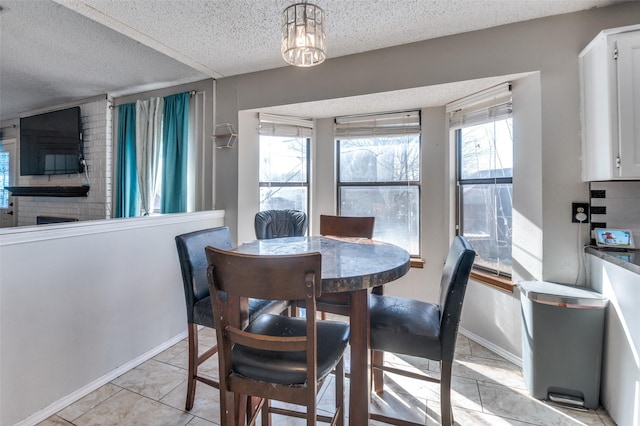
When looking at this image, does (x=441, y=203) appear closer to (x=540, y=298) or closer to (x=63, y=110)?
(x=540, y=298)

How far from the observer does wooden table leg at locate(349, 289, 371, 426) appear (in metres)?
1.29

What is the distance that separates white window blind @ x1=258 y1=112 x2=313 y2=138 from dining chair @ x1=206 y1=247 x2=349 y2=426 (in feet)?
7.61

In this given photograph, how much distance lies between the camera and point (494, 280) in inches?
90.8

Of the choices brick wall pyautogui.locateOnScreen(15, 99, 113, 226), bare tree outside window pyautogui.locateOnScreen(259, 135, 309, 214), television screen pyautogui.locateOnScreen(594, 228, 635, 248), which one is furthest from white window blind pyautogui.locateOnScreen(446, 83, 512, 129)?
brick wall pyautogui.locateOnScreen(15, 99, 113, 226)

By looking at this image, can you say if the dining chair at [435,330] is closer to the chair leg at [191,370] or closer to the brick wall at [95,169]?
the chair leg at [191,370]

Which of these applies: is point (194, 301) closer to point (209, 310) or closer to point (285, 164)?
point (209, 310)

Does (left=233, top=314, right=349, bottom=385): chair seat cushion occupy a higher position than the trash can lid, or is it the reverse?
the trash can lid

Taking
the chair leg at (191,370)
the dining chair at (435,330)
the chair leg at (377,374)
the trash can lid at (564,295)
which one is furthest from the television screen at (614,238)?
the chair leg at (191,370)

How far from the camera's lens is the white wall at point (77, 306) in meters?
1.51

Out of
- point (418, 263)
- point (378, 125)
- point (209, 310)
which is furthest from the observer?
point (378, 125)

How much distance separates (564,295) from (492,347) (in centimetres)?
87

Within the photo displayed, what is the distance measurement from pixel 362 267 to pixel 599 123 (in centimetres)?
176

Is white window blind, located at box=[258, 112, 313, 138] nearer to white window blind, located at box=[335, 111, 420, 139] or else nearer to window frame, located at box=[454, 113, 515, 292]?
white window blind, located at box=[335, 111, 420, 139]

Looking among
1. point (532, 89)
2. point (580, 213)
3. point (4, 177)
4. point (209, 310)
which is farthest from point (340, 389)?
point (4, 177)
